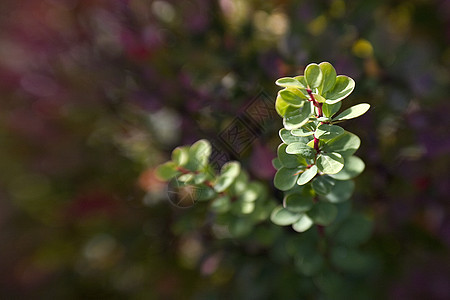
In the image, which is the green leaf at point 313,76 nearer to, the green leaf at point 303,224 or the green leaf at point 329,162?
the green leaf at point 329,162

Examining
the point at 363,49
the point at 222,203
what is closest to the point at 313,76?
the point at 222,203

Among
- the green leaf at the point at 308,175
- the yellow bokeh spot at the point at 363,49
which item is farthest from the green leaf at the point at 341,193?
the yellow bokeh spot at the point at 363,49

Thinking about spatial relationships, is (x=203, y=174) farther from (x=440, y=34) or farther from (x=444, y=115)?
(x=440, y=34)

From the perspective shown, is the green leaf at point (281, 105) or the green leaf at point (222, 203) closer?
the green leaf at point (281, 105)

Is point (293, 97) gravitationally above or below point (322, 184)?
above

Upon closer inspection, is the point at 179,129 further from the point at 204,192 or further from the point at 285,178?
the point at 285,178

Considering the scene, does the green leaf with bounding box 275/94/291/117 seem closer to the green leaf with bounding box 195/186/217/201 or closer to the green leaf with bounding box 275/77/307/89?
the green leaf with bounding box 275/77/307/89

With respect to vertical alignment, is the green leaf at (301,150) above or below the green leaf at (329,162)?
above
